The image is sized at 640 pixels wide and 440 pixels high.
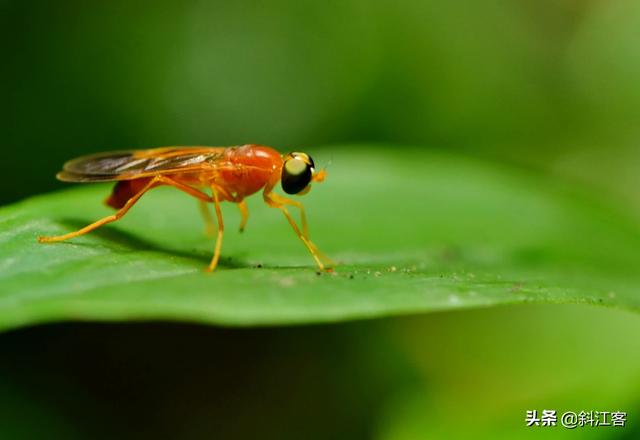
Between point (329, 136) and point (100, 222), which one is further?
point (329, 136)

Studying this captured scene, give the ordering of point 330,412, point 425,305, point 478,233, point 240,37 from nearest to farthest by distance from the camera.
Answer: point 425,305 → point 478,233 → point 330,412 → point 240,37

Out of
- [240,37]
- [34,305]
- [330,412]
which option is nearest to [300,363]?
[330,412]

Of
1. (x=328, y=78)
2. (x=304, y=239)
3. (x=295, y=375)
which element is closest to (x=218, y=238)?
(x=304, y=239)

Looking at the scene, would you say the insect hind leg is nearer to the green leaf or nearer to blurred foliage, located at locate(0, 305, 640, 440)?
the green leaf

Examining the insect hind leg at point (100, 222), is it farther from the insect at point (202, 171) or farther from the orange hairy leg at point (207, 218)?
the orange hairy leg at point (207, 218)

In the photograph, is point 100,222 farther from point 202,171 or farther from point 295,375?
point 295,375

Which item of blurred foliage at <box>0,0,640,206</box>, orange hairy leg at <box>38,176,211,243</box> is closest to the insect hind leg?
orange hairy leg at <box>38,176,211,243</box>

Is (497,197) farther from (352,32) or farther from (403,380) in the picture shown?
(352,32)
